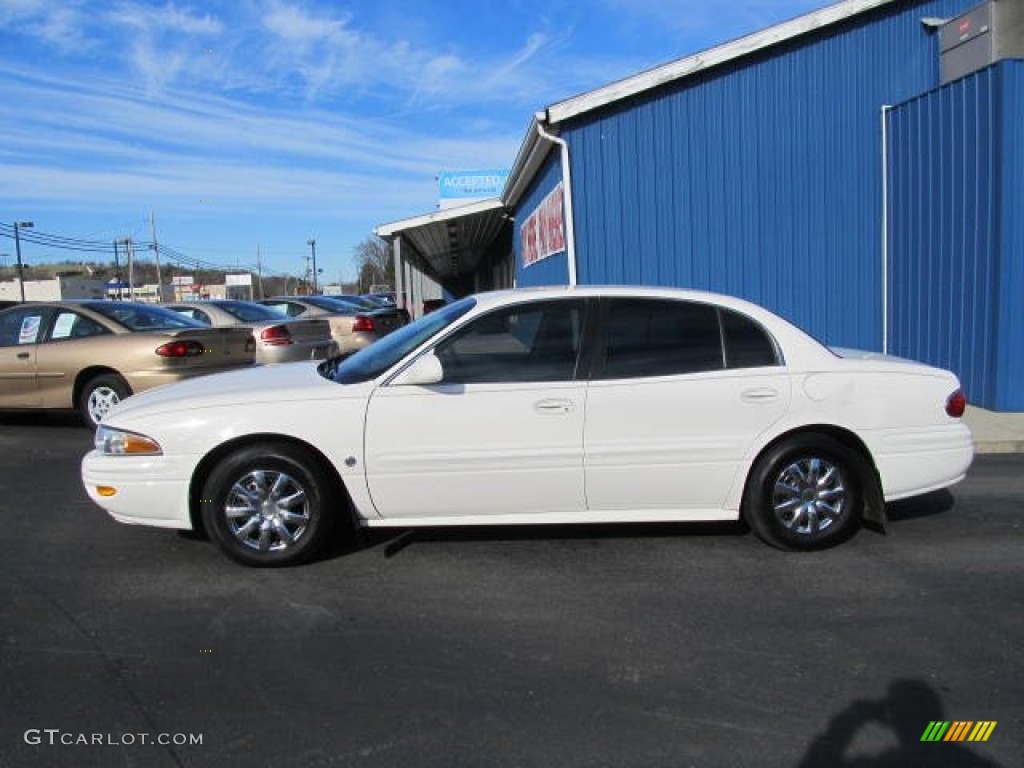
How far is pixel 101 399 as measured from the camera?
8.84 meters

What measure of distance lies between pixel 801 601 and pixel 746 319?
158 centimetres

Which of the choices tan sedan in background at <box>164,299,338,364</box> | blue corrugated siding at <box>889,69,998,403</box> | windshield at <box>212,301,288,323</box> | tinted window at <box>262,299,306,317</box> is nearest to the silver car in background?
tinted window at <box>262,299,306,317</box>

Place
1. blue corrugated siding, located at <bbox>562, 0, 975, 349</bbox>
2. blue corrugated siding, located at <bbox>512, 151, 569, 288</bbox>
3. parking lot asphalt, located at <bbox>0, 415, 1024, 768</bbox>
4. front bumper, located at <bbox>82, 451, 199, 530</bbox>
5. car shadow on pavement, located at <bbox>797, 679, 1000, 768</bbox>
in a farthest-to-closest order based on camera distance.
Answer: blue corrugated siding, located at <bbox>512, 151, 569, 288</bbox> → blue corrugated siding, located at <bbox>562, 0, 975, 349</bbox> → front bumper, located at <bbox>82, 451, 199, 530</bbox> → parking lot asphalt, located at <bbox>0, 415, 1024, 768</bbox> → car shadow on pavement, located at <bbox>797, 679, 1000, 768</bbox>

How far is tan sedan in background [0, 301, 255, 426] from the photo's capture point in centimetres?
871

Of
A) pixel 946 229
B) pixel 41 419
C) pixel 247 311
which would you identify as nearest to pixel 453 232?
pixel 247 311

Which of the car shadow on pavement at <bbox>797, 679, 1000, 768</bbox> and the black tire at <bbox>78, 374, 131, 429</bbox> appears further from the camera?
the black tire at <bbox>78, 374, 131, 429</bbox>

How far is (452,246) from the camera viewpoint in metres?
29.6

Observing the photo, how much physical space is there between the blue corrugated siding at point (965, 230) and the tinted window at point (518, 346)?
5876 mm

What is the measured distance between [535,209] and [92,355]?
7.84m

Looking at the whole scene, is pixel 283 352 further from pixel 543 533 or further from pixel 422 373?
pixel 422 373

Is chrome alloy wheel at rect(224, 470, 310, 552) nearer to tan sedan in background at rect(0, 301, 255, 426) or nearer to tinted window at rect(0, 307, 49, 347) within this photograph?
tan sedan in background at rect(0, 301, 255, 426)

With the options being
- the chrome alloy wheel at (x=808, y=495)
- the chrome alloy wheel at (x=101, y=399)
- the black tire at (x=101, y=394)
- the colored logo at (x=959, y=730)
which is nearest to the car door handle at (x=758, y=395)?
the chrome alloy wheel at (x=808, y=495)

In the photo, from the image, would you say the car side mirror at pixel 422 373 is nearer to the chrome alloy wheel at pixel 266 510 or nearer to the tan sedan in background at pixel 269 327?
the chrome alloy wheel at pixel 266 510

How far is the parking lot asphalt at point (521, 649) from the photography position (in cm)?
292
